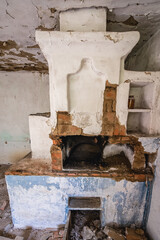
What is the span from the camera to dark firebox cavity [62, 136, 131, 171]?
5.68ft

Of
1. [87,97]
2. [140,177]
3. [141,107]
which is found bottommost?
[140,177]

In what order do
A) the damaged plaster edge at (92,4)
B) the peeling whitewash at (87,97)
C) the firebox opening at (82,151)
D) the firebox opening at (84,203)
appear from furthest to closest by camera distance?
the firebox opening at (82,151)
the firebox opening at (84,203)
the peeling whitewash at (87,97)
the damaged plaster edge at (92,4)

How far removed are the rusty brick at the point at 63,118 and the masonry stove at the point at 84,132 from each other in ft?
0.05

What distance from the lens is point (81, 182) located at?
1.61 metres

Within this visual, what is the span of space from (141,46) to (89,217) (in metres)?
3.35

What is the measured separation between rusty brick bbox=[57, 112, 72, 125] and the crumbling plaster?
1239mm

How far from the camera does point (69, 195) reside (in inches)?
65.6

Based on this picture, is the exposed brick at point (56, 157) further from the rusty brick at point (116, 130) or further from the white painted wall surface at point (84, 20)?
the white painted wall surface at point (84, 20)

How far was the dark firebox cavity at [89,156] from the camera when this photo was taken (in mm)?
1730

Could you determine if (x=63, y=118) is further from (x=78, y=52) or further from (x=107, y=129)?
(x=78, y=52)

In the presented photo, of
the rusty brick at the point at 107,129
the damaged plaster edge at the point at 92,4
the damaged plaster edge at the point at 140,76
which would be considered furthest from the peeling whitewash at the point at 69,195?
the damaged plaster edge at the point at 92,4

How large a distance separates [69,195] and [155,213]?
3.98ft

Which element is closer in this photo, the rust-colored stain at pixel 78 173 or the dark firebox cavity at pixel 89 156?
the rust-colored stain at pixel 78 173

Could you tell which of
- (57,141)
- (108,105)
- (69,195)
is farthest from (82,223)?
(108,105)
